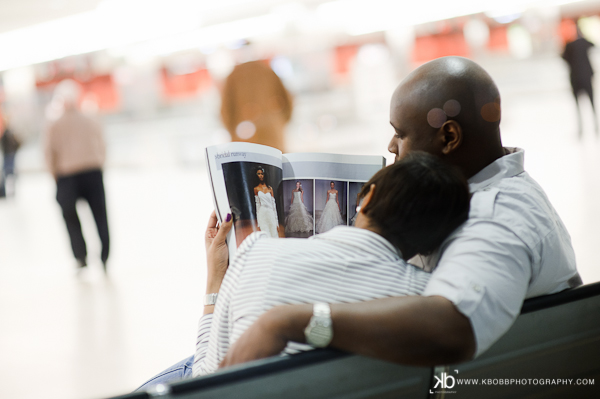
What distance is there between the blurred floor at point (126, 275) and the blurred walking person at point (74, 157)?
54 centimetres

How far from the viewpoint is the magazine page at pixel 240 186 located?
88 centimetres

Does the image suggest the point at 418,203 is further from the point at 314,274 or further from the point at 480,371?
the point at 480,371

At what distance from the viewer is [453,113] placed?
0.84 m

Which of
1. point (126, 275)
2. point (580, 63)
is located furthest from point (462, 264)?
point (580, 63)

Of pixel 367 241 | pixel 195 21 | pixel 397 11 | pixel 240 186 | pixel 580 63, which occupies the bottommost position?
pixel 367 241

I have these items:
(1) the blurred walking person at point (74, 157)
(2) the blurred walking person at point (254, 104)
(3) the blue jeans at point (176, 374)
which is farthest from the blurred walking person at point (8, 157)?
(3) the blue jeans at point (176, 374)

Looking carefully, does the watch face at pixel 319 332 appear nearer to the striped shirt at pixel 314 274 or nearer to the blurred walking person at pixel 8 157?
the striped shirt at pixel 314 274

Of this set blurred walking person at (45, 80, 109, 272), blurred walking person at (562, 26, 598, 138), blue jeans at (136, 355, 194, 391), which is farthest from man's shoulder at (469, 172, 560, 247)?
blurred walking person at (562, 26, 598, 138)

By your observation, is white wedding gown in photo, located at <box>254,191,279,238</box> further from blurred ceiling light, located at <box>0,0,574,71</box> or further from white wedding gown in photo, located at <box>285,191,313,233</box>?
blurred ceiling light, located at <box>0,0,574,71</box>

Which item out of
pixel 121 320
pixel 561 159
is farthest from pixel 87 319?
pixel 561 159

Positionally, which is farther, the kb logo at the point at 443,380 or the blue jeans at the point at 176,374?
the blue jeans at the point at 176,374

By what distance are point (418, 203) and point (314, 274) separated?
19 centimetres

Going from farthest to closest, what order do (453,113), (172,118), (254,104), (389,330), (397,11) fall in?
(172,118), (397,11), (254,104), (453,113), (389,330)

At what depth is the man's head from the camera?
844 millimetres
